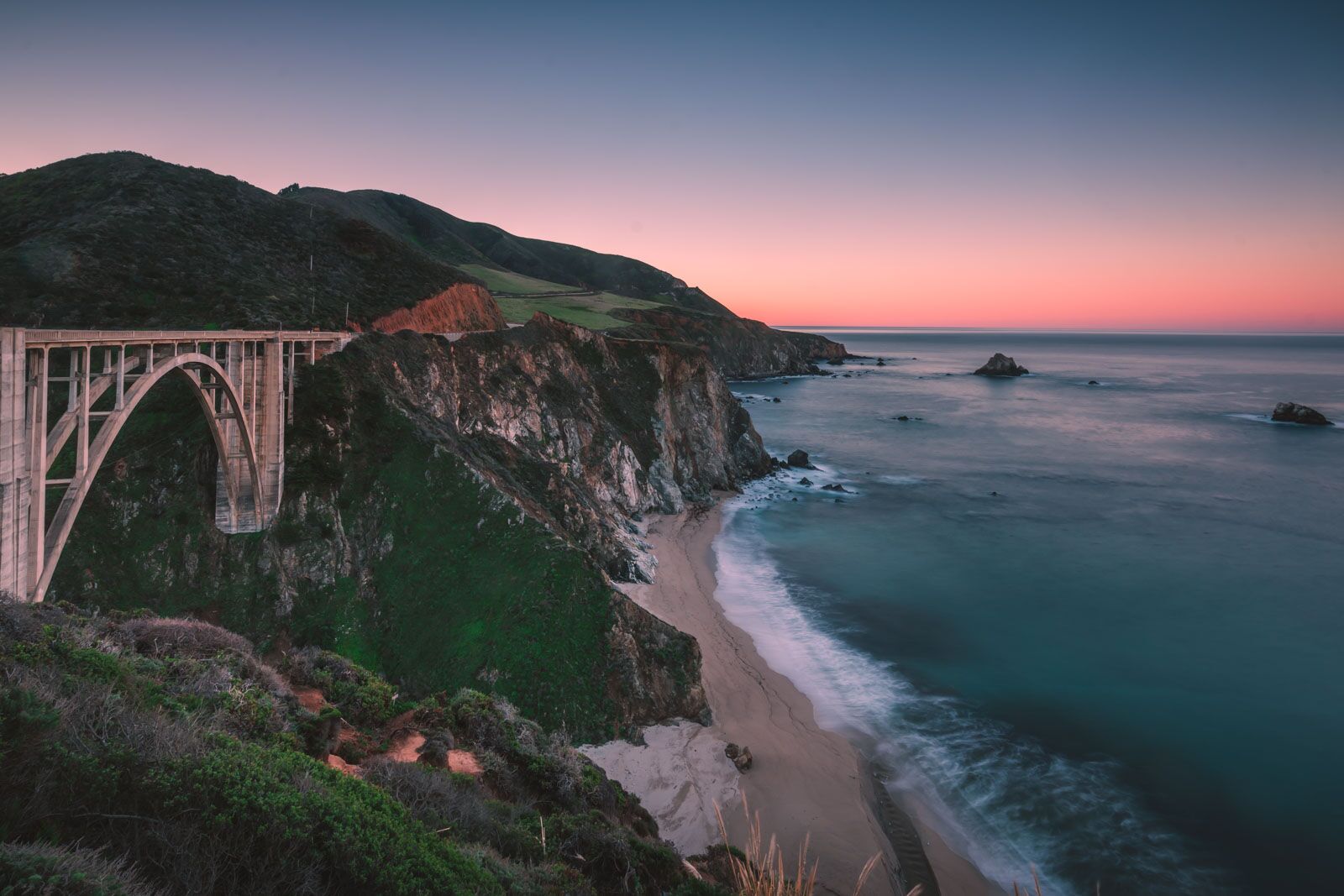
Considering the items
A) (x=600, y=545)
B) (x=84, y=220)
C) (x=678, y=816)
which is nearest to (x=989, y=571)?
(x=600, y=545)

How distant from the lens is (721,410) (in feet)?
214

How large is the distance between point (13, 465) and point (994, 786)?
93.7 ft

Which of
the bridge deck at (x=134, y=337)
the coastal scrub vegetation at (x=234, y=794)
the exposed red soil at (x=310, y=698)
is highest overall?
the bridge deck at (x=134, y=337)

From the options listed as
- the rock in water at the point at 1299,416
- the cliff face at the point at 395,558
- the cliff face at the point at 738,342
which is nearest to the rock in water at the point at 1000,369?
the cliff face at the point at 738,342

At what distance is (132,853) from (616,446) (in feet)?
139

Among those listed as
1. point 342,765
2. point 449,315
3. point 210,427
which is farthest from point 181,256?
point 342,765

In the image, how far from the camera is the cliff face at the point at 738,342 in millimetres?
→ 120938

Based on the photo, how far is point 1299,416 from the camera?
98375 millimetres

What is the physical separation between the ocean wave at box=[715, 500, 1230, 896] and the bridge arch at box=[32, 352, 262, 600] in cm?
2353

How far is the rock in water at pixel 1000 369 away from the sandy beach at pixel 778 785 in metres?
171

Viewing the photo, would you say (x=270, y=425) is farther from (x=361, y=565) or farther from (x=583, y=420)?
(x=583, y=420)

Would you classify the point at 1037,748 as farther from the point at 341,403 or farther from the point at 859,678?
the point at 341,403

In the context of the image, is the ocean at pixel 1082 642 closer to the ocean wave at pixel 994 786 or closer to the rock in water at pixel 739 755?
the ocean wave at pixel 994 786

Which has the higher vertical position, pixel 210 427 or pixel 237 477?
pixel 210 427
